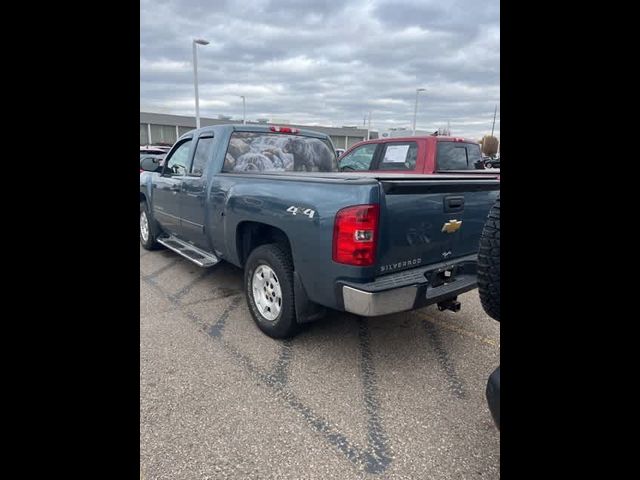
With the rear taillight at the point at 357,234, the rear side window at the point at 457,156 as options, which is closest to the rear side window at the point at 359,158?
the rear side window at the point at 457,156

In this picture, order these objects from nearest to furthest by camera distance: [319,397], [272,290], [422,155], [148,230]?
1. [319,397]
2. [272,290]
3. [422,155]
4. [148,230]

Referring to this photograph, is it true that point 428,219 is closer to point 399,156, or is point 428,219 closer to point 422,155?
point 422,155

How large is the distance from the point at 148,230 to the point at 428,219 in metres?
5.30

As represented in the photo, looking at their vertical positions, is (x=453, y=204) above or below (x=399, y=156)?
below

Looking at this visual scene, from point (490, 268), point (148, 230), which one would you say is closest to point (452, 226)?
point (490, 268)

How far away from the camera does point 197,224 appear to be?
4.76 m

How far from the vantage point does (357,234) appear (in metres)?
2.71

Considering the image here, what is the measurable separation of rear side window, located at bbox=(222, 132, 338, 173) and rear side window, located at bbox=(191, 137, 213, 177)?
0.32 meters

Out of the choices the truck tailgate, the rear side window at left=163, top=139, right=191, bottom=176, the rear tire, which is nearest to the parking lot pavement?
the truck tailgate

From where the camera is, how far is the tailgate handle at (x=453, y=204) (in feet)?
10.3
